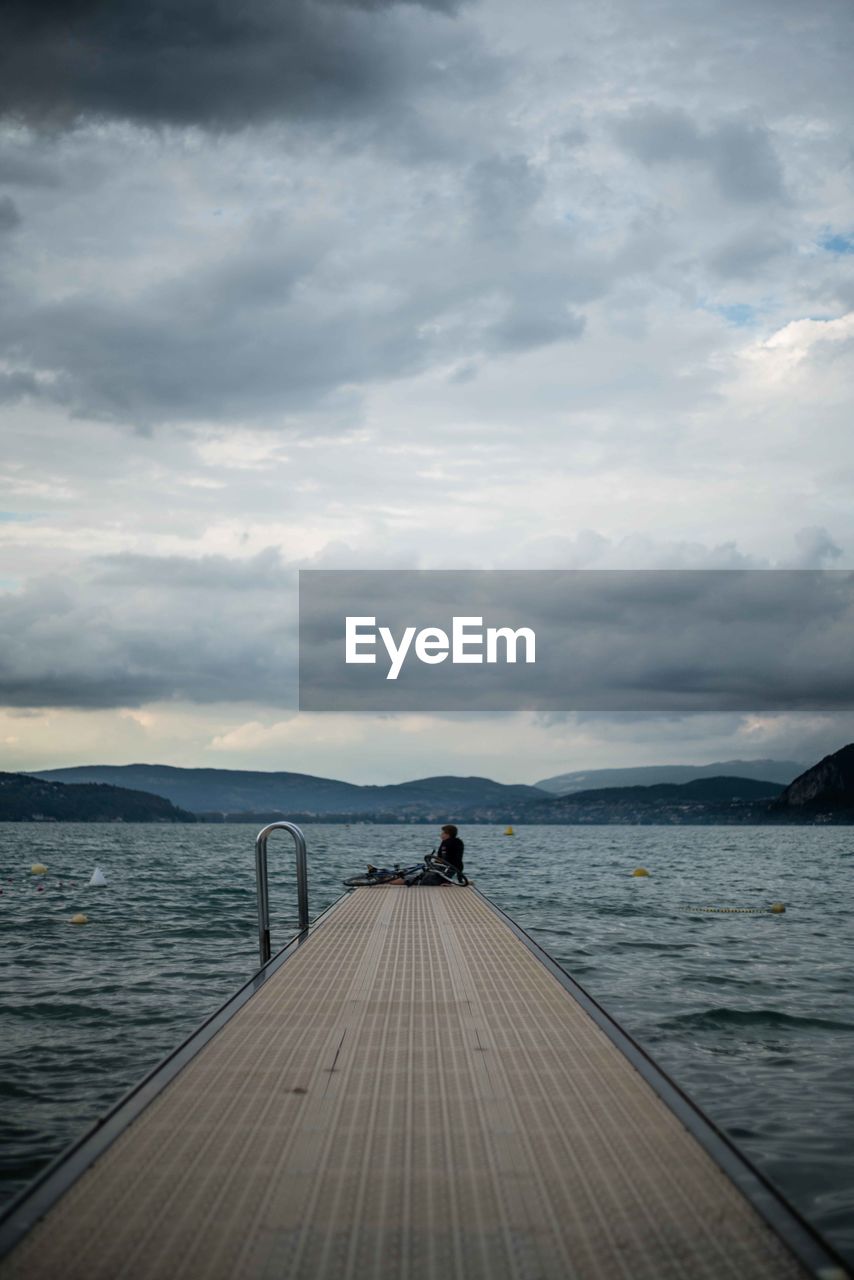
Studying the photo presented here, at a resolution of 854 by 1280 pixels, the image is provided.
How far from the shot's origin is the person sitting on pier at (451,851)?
68.0 feet

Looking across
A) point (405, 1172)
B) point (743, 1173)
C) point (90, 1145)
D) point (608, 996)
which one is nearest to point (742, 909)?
point (608, 996)

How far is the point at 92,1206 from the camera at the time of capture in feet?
12.7

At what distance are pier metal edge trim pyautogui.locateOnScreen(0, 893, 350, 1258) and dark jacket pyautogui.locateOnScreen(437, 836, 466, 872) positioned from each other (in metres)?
14.0

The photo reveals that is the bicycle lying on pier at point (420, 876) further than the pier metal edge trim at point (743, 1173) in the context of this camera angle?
Yes

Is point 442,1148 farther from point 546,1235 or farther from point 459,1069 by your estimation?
point 459,1069

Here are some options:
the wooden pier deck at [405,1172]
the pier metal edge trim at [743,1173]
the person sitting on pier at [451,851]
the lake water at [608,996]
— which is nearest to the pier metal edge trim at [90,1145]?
the wooden pier deck at [405,1172]

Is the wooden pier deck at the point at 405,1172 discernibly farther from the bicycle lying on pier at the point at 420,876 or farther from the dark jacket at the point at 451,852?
the dark jacket at the point at 451,852

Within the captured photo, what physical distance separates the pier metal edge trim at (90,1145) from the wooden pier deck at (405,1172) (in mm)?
48

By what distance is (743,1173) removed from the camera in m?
4.10

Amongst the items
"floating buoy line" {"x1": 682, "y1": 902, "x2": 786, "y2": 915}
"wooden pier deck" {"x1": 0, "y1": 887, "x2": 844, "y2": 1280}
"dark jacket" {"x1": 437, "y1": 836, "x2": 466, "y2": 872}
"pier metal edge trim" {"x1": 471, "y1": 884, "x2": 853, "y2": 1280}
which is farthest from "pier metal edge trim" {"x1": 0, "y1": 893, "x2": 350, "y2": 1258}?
"floating buoy line" {"x1": 682, "y1": 902, "x2": 786, "y2": 915}

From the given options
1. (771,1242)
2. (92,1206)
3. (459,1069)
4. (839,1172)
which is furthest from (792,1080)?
(92,1206)

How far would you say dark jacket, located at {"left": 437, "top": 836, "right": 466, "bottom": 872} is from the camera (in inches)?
824

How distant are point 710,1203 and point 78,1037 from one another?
304 inches

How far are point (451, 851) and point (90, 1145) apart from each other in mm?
16931
